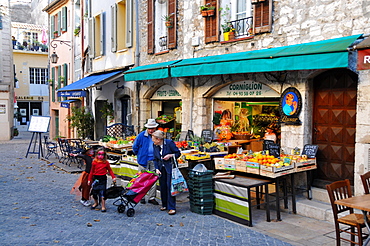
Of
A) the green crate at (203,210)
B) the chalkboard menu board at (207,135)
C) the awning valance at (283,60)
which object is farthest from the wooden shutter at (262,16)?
the green crate at (203,210)

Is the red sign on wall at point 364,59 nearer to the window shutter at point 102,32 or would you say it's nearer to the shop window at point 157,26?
the shop window at point 157,26

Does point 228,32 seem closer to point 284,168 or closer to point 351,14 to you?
point 351,14

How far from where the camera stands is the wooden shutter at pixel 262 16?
861cm

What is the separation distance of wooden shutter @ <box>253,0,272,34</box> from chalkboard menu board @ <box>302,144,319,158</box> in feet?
9.22

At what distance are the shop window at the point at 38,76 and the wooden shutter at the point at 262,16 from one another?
2910cm

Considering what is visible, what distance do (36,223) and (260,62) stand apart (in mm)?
5149

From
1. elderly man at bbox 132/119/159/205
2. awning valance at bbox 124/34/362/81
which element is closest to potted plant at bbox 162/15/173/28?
awning valance at bbox 124/34/362/81

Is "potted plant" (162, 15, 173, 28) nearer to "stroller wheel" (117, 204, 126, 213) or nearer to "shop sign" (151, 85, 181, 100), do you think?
"shop sign" (151, 85, 181, 100)

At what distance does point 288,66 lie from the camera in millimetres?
7160

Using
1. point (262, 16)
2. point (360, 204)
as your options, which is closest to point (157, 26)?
point (262, 16)

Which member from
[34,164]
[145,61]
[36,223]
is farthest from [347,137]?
[34,164]

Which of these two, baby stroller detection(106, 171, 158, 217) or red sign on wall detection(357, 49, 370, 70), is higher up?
red sign on wall detection(357, 49, 370, 70)

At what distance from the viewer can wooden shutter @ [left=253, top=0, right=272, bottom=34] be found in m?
8.61

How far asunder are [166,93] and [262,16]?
486cm
